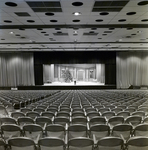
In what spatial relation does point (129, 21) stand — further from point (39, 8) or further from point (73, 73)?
point (73, 73)

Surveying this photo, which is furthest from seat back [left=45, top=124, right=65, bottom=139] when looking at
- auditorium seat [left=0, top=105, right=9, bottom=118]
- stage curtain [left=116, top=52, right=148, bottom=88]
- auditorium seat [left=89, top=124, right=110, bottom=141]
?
stage curtain [left=116, top=52, right=148, bottom=88]

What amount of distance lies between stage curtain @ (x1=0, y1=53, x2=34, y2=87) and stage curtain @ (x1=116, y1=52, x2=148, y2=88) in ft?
44.6

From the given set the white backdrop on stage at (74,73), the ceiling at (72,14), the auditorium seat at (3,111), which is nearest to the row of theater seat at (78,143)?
the auditorium seat at (3,111)

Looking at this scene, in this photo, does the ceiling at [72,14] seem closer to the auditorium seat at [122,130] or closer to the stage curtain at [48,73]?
the auditorium seat at [122,130]

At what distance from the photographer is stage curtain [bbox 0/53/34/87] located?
79.0 feet

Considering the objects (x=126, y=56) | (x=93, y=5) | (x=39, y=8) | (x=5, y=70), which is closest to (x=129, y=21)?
(x=93, y=5)

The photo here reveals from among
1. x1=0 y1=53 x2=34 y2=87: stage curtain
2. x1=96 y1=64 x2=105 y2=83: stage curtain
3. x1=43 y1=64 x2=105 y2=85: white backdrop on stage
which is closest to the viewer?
x1=0 y1=53 x2=34 y2=87: stage curtain

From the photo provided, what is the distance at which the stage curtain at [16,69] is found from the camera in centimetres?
2409

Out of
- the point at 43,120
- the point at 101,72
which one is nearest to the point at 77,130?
the point at 43,120

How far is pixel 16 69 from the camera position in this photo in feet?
79.8

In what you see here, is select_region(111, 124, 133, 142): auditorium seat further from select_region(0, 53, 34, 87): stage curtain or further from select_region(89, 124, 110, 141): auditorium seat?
select_region(0, 53, 34, 87): stage curtain

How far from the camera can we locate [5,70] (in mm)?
24172

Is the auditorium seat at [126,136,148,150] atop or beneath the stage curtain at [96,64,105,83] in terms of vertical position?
beneath

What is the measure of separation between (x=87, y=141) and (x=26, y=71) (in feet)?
75.1
